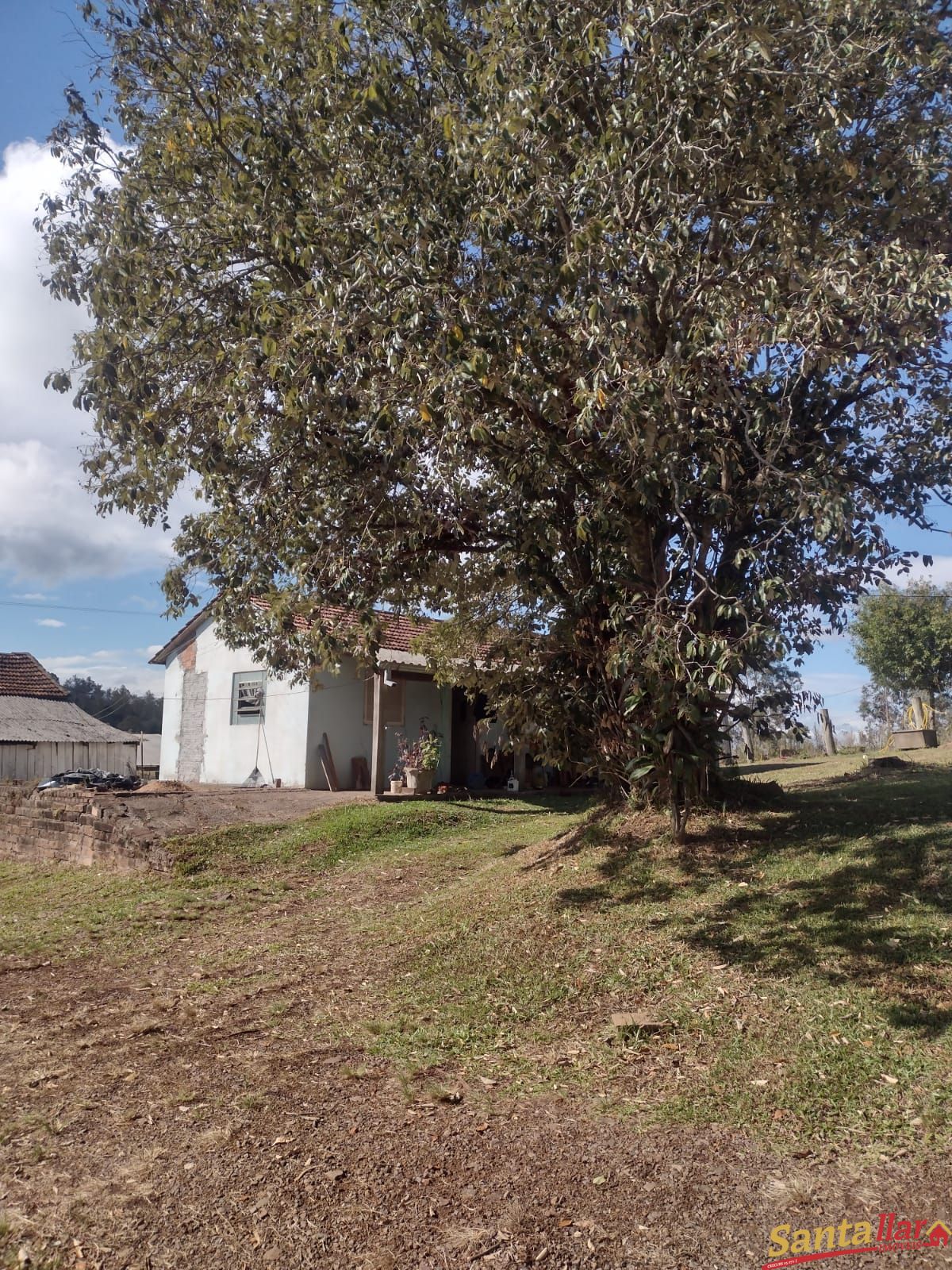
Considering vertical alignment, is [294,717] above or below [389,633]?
below

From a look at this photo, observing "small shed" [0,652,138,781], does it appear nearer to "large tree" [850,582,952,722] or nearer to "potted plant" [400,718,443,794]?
"potted plant" [400,718,443,794]

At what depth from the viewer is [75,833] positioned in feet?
42.3

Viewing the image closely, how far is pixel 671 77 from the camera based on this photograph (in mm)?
6836

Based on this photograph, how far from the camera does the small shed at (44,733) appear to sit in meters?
25.5

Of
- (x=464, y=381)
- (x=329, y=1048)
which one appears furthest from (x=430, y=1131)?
(x=464, y=381)

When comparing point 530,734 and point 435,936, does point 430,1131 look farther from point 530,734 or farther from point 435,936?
point 530,734

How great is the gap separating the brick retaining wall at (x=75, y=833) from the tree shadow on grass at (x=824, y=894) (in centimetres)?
618

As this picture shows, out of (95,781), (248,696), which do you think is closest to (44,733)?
(95,781)

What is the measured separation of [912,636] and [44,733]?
86.9 feet

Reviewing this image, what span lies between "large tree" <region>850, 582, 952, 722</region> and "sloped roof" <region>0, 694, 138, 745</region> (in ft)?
76.6
